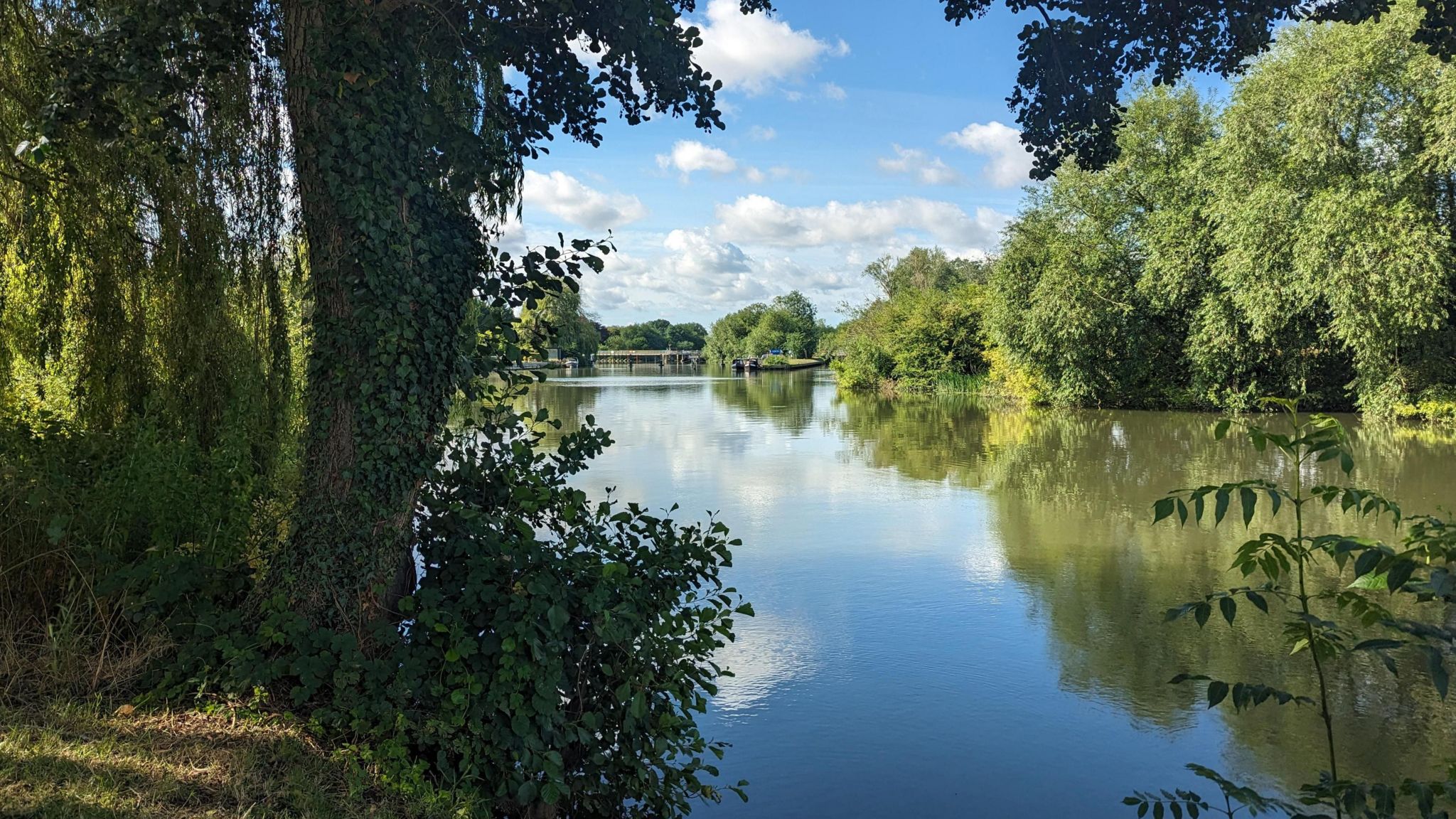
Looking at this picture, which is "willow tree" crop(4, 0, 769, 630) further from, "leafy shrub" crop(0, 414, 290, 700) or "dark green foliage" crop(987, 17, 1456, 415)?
"dark green foliage" crop(987, 17, 1456, 415)

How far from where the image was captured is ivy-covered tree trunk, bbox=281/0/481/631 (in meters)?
3.53

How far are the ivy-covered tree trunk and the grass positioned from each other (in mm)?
574

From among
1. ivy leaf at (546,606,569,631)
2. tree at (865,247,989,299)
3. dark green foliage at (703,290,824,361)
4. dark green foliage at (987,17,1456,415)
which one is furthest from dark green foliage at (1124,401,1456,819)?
dark green foliage at (703,290,824,361)

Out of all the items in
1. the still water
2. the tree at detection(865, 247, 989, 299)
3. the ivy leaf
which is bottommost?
the still water

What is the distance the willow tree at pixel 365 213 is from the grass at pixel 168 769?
57 centimetres

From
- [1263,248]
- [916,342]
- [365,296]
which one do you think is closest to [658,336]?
[916,342]

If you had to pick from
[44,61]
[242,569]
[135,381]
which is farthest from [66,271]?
[242,569]

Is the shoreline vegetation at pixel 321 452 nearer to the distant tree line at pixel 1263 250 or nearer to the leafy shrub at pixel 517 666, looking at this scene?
the leafy shrub at pixel 517 666

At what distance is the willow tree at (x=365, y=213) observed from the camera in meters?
3.54

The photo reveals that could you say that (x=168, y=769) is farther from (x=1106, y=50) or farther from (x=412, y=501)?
(x=1106, y=50)

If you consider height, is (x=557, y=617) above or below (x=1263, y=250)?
below

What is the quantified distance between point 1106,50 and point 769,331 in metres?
95.3

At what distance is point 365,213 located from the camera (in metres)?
3.48

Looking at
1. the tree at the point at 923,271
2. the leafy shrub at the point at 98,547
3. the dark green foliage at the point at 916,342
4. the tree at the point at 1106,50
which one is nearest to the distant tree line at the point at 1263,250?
the dark green foliage at the point at 916,342
